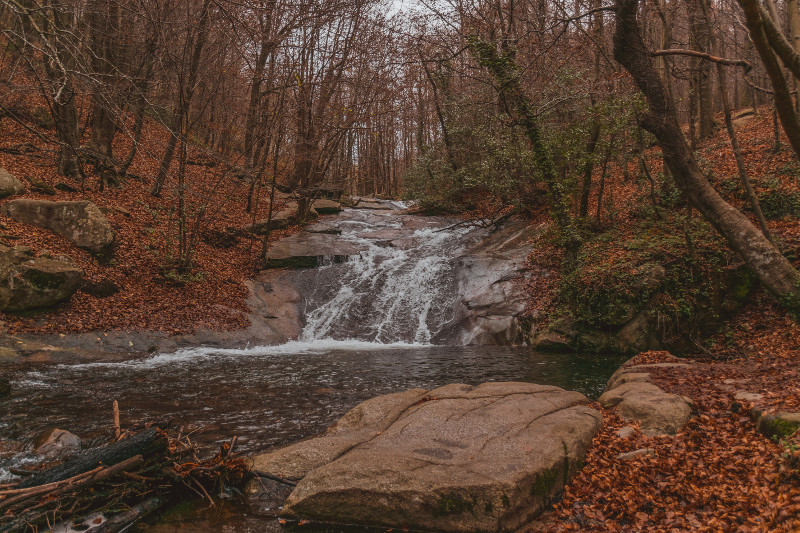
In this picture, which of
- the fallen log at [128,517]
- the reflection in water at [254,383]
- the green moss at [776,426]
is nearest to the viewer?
the fallen log at [128,517]

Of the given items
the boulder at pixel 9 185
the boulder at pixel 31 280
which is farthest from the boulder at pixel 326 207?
the boulder at pixel 31 280

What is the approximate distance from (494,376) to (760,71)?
28.6 m

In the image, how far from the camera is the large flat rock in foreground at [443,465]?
12.6ft

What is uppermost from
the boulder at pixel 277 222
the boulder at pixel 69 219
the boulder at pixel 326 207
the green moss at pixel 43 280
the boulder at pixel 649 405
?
the boulder at pixel 326 207

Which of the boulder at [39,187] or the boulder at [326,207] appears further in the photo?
the boulder at [326,207]

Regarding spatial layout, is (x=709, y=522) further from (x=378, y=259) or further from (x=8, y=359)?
(x=378, y=259)

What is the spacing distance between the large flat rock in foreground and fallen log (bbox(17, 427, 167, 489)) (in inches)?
43.3

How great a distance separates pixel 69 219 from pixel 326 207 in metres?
14.2

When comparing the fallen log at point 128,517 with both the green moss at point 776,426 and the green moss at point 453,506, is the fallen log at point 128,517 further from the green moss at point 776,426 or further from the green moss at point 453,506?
the green moss at point 776,426

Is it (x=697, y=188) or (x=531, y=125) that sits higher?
(x=531, y=125)

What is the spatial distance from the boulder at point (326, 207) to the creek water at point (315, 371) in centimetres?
704

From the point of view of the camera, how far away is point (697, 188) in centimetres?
823

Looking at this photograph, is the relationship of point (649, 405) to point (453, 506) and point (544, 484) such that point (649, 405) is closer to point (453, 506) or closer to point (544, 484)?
point (544, 484)

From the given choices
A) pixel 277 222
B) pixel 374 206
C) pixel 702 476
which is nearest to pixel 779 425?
pixel 702 476
